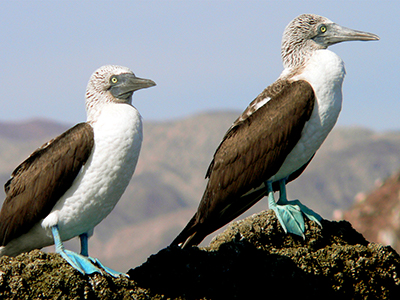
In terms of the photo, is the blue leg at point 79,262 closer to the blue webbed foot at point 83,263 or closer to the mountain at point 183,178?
the blue webbed foot at point 83,263

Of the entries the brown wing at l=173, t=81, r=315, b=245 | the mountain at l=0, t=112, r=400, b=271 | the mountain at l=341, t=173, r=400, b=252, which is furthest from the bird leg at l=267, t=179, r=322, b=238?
the mountain at l=0, t=112, r=400, b=271

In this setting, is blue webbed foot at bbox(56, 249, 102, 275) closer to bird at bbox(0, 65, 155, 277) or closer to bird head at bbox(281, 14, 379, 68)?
bird at bbox(0, 65, 155, 277)

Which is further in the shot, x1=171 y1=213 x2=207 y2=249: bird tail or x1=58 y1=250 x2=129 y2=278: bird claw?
x1=171 y1=213 x2=207 y2=249: bird tail

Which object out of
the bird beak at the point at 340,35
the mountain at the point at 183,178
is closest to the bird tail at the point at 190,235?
the bird beak at the point at 340,35

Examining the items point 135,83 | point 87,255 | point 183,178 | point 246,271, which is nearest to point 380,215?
point 246,271

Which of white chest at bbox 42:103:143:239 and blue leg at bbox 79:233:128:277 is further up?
white chest at bbox 42:103:143:239

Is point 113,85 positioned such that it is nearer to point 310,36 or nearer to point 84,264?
point 84,264

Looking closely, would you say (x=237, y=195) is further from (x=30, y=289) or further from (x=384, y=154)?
(x=384, y=154)

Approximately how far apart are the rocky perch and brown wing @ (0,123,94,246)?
3.07 feet

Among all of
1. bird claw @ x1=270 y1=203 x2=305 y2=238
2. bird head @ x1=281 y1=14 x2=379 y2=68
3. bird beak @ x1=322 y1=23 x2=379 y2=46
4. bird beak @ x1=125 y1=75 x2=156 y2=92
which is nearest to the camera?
bird beak @ x1=125 y1=75 x2=156 y2=92

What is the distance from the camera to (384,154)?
138 meters

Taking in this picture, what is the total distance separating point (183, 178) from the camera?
14312cm

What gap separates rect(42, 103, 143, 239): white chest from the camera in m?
8.53

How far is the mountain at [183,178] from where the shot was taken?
384 ft
